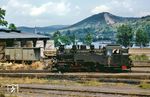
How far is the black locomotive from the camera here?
1366 inches

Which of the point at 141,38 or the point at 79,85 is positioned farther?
the point at 141,38

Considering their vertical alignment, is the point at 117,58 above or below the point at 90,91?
above

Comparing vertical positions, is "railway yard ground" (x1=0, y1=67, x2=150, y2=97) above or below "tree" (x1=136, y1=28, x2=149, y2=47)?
below

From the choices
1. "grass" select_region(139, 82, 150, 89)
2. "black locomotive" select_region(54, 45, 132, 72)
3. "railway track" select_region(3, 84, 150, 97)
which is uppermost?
"black locomotive" select_region(54, 45, 132, 72)

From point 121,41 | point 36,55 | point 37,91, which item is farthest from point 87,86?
point 121,41

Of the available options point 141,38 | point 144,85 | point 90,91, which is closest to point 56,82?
point 90,91

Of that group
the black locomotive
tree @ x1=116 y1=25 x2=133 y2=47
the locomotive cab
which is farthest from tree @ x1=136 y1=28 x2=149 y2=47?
the locomotive cab

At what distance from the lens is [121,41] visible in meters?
123

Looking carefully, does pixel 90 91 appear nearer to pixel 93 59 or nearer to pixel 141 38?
pixel 93 59

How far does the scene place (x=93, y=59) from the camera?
3509 cm

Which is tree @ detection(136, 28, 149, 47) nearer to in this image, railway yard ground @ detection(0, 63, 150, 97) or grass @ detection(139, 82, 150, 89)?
railway yard ground @ detection(0, 63, 150, 97)

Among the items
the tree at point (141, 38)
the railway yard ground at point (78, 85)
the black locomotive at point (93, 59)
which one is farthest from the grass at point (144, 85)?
the tree at point (141, 38)

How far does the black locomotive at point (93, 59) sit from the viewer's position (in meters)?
34.7

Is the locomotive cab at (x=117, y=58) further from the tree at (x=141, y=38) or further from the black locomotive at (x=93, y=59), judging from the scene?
the tree at (x=141, y=38)
